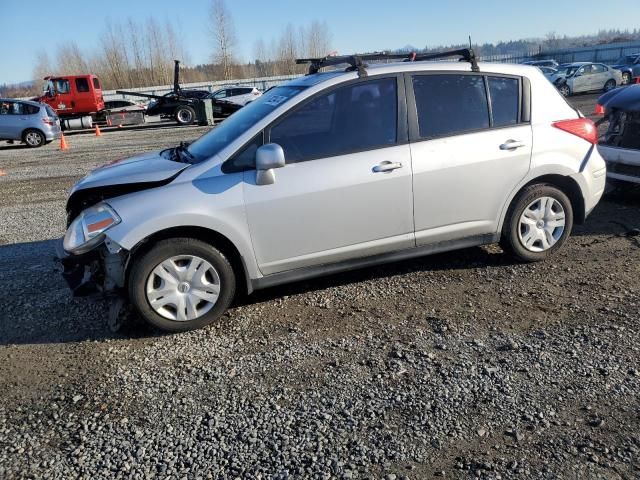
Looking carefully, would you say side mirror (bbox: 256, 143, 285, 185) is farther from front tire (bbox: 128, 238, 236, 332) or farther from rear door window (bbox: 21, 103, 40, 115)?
rear door window (bbox: 21, 103, 40, 115)

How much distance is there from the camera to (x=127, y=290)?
381 centimetres

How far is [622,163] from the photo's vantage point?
620 centimetres

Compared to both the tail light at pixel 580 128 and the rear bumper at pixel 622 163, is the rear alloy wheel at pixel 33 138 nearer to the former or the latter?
the rear bumper at pixel 622 163

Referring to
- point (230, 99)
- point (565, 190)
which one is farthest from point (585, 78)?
point (565, 190)

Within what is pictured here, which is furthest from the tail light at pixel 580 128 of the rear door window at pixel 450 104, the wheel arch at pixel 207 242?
the wheel arch at pixel 207 242

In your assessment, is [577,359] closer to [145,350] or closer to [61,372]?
[145,350]

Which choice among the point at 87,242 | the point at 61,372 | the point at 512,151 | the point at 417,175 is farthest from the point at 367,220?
the point at 61,372

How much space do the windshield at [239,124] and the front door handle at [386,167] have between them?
0.88 meters

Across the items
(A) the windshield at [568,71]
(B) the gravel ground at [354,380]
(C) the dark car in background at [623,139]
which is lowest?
(B) the gravel ground at [354,380]

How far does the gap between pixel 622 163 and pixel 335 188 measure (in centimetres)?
411

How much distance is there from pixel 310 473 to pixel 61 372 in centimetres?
197

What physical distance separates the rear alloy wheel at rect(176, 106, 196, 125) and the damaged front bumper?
22203mm

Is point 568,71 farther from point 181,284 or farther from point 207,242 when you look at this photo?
point 181,284

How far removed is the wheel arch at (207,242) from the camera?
3.78 metres
